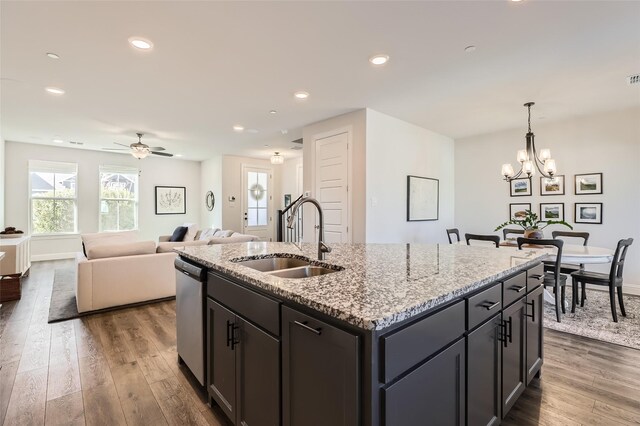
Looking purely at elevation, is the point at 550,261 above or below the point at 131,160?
below

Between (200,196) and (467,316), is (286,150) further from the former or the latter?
(467,316)

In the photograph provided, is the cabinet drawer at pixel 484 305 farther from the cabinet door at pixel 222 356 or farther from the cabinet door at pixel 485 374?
the cabinet door at pixel 222 356

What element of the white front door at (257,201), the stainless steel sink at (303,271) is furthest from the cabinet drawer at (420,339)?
the white front door at (257,201)

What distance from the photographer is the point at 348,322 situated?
915mm

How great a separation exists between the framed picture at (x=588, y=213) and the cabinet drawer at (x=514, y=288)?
4088 millimetres

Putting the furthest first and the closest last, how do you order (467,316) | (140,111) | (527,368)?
(140,111)
(527,368)
(467,316)

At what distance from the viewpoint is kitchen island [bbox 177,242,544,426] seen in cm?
93

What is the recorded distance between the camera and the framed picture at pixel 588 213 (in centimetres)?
462

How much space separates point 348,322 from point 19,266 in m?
6.23

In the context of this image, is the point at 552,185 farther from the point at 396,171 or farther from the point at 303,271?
the point at 303,271

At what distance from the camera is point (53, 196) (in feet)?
23.3

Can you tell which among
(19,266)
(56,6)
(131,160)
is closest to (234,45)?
(56,6)

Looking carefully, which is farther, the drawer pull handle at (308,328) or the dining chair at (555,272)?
the dining chair at (555,272)

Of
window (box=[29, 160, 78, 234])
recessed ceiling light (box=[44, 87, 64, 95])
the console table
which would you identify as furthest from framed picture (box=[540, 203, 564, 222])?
window (box=[29, 160, 78, 234])
